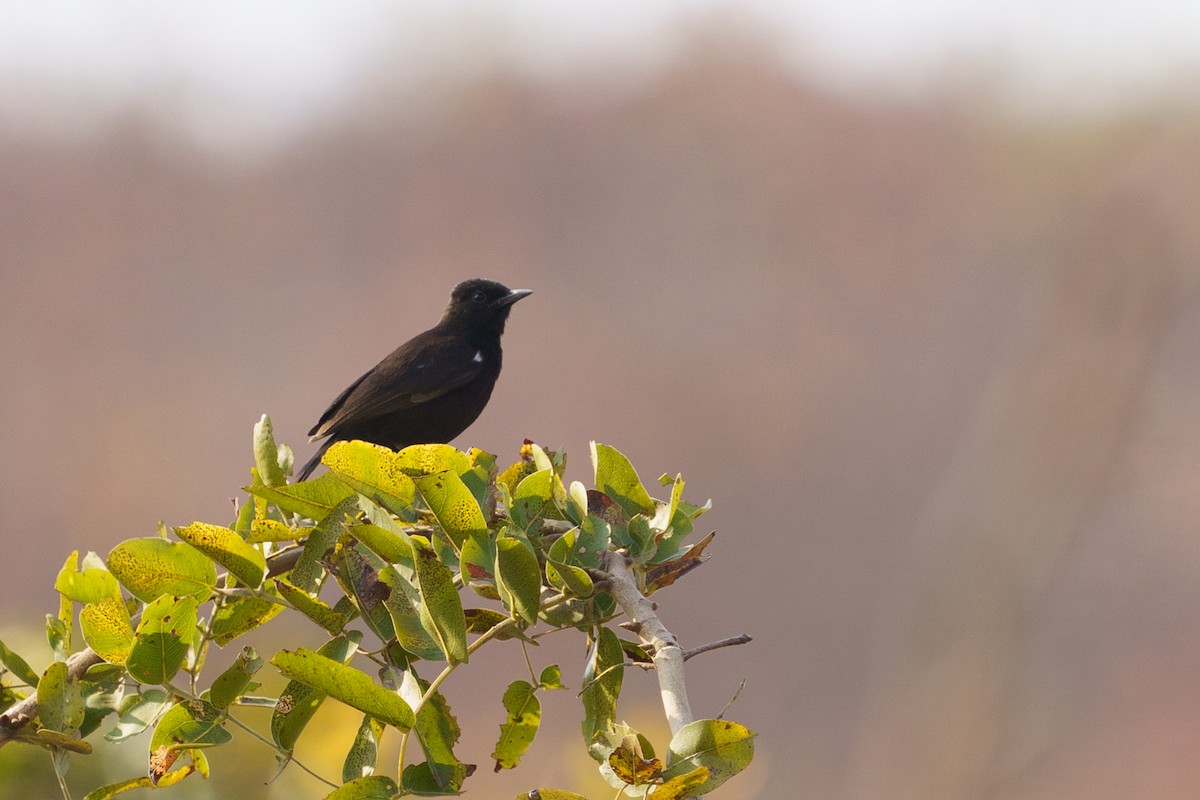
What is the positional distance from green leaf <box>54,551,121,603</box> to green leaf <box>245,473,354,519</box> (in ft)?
0.93

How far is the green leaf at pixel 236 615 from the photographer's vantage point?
207cm

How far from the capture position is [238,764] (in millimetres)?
4637

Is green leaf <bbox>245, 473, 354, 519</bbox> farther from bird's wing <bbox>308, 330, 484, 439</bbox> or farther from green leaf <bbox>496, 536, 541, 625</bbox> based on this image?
bird's wing <bbox>308, 330, 484, 439</bbox>

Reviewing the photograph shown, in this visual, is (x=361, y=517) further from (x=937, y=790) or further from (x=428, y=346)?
(x=937, y=790)

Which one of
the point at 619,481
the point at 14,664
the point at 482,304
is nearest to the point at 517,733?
the point at 619,481

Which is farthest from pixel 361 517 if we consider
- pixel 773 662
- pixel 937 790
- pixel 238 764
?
pixel 773 662

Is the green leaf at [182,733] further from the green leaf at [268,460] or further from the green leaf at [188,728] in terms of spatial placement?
the green leaf at [268,460]

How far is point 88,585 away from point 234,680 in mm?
300

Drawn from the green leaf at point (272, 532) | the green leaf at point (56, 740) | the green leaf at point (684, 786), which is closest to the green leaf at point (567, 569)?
the green leaf at point (684, 786)

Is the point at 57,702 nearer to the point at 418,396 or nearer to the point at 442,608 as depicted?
the point at 442,608

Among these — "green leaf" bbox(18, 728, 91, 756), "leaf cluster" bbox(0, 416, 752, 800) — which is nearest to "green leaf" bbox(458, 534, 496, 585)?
"leaf cluster" bbox(0, 416, 752, 800)

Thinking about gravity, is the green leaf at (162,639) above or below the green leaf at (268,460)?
below

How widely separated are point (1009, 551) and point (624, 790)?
1094 centimetres

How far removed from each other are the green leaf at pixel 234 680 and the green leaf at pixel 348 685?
293mm
